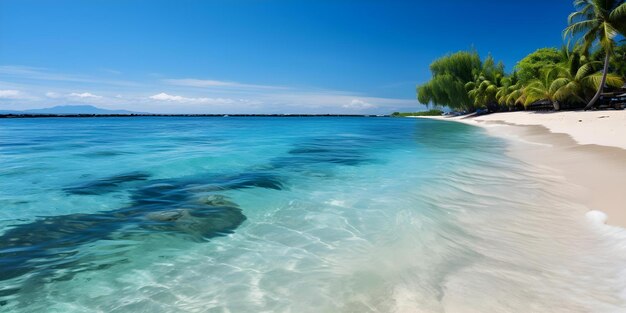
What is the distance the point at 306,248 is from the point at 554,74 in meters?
44.7

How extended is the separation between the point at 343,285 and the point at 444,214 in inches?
118

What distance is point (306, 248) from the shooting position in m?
4.23

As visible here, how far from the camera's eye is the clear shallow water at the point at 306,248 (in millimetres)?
2996

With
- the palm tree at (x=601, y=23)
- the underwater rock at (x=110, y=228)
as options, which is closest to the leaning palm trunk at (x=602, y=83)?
the palm tree at (x=601, y=23)

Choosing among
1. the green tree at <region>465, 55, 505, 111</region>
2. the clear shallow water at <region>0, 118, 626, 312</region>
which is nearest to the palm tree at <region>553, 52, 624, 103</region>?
the green tree at <region>465, 55, 505, 111</region>

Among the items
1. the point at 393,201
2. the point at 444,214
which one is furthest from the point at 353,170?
the point at 444,214

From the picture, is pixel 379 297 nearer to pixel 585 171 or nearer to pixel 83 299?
pixel 83 299

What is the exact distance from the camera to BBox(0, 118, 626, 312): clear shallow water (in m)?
3.00

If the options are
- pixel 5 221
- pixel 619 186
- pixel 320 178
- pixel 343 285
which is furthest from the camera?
pixel 320 178

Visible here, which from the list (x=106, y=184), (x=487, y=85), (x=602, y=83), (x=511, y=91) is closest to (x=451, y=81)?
(x=487, y=85)

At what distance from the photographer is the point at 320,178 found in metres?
8.91

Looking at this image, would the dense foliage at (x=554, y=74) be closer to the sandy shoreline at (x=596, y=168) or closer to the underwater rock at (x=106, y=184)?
the sandy shoreline at (x=596, y=168)

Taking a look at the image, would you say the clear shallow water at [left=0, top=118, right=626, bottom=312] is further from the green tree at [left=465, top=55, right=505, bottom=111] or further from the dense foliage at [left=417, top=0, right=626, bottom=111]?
the green tree at [left=465, top=55, right=505, bottom=111]

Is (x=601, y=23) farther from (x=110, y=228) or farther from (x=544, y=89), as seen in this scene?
(x=110, y=228)
